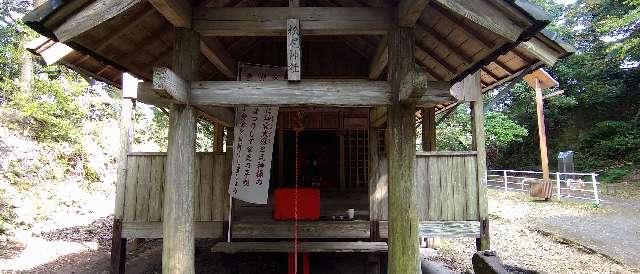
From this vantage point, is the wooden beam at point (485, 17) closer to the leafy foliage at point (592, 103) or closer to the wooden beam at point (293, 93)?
the wooden beam at point (293, 93)

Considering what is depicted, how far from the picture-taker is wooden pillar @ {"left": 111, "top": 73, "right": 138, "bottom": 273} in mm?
6414

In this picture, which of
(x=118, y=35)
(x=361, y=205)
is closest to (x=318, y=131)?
(x=361, y=205)

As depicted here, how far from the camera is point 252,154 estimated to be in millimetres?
6168

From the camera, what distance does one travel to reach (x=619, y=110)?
22.5 meters

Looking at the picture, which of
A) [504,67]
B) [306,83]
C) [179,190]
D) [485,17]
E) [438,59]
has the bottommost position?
[179,190]

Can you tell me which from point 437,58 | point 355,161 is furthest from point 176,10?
point 355,161

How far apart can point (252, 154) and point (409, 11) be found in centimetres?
340

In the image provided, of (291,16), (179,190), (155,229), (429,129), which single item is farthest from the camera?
(429,129)

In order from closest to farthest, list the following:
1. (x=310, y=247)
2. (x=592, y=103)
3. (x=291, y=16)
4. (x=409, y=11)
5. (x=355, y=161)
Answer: (x=409, y=11) < (x=291, y=16) < (x=310, y=247) < (x=355, y=161) < (x=592, y=103)

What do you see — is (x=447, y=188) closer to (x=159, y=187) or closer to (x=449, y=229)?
(x=449, y=229)

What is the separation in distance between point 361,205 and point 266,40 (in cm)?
401

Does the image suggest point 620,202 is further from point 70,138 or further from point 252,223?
point 70,138

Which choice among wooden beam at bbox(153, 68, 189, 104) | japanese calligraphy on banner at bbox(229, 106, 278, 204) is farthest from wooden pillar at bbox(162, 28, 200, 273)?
japanese calligraphy on banner at bbox(229, 106, 278, 204)

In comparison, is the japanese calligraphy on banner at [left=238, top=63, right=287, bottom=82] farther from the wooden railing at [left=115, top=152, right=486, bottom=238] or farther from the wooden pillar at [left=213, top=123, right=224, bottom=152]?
the wooden pillar at [left=213, top=123, right=224, bottom=152]
